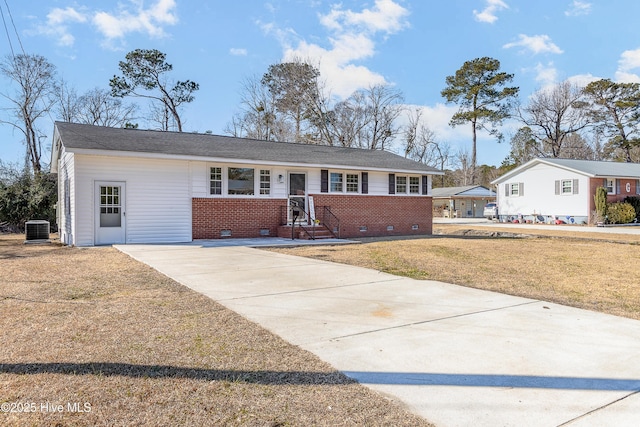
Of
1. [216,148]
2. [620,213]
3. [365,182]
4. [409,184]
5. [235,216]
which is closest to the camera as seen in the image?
[235,216]

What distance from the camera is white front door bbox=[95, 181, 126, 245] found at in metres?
13.0

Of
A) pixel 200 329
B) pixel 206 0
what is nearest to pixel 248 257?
pixel 200 329

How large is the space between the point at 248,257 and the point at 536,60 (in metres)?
29.4

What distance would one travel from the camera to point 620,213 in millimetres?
27484

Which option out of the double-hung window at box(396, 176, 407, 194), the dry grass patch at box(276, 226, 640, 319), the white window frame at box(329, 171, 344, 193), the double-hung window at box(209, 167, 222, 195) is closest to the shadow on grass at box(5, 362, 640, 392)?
the dry grass patch at box(276, 226, 640, 319)

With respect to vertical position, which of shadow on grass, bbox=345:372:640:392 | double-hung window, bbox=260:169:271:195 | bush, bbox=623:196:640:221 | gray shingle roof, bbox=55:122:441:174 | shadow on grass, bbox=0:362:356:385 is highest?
gray shingle roof, bbox=55:122:441:174

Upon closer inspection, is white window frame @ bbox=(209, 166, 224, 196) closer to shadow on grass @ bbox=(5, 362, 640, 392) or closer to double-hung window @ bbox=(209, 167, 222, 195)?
double-hung window @ bbox=(209, 167, 222, 195)

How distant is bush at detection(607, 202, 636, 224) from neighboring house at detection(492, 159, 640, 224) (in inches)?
30.9

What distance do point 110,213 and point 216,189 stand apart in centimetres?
353

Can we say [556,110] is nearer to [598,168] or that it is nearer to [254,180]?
[598,168]

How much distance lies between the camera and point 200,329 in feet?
13.7

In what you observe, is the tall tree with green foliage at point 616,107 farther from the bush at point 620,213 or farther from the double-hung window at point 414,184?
the double-hung window at point 414,184

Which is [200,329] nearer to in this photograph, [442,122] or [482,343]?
[482,343]

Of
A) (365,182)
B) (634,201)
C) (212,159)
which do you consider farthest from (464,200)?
(212,159)
